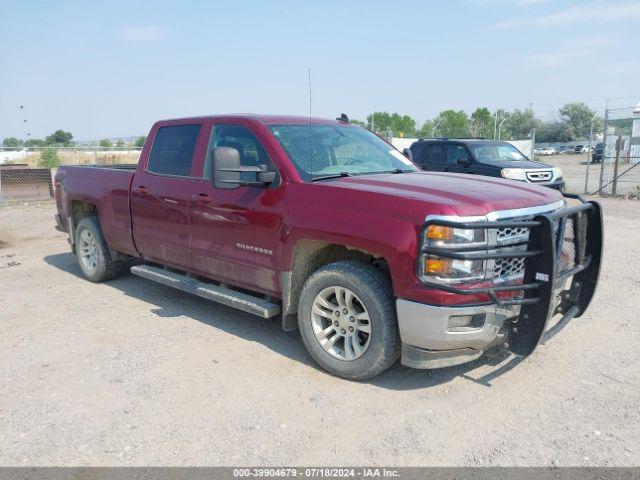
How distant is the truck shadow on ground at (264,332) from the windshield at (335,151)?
1.53 m

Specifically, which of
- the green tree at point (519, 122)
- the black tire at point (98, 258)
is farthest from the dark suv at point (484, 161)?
the green tree at point (519, 122)

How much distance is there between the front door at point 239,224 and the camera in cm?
445

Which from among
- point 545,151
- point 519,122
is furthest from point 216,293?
point 519,122

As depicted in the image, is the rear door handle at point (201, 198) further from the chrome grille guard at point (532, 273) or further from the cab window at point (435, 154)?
the cab window at point (435, 154)

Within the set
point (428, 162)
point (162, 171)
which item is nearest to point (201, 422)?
point (162, 171)

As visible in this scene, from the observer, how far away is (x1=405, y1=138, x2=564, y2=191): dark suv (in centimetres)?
1246

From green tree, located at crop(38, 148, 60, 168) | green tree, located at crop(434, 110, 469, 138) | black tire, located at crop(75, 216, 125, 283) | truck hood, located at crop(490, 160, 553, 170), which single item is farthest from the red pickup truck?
green tree, located at crop(434, 110, 469, 138)

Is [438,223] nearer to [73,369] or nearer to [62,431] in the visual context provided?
[62,431]

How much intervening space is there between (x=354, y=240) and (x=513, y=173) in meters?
9.44

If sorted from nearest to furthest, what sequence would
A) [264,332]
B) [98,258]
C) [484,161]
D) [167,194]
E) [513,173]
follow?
[264,332]
[167,194]
[98,258]
[513,173]
[484,161]

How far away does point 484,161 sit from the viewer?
1281 centimetres

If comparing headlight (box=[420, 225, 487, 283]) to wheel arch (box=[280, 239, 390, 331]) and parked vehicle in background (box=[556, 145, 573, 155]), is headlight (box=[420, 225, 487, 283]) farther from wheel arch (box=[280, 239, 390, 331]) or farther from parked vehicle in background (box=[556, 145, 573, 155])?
parked vehicle in background (box=[556, 145, 573, 155])

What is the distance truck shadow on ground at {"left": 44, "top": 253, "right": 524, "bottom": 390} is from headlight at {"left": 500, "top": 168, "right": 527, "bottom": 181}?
829cm

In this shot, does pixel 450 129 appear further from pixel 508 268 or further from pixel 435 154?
pixel 508 268
